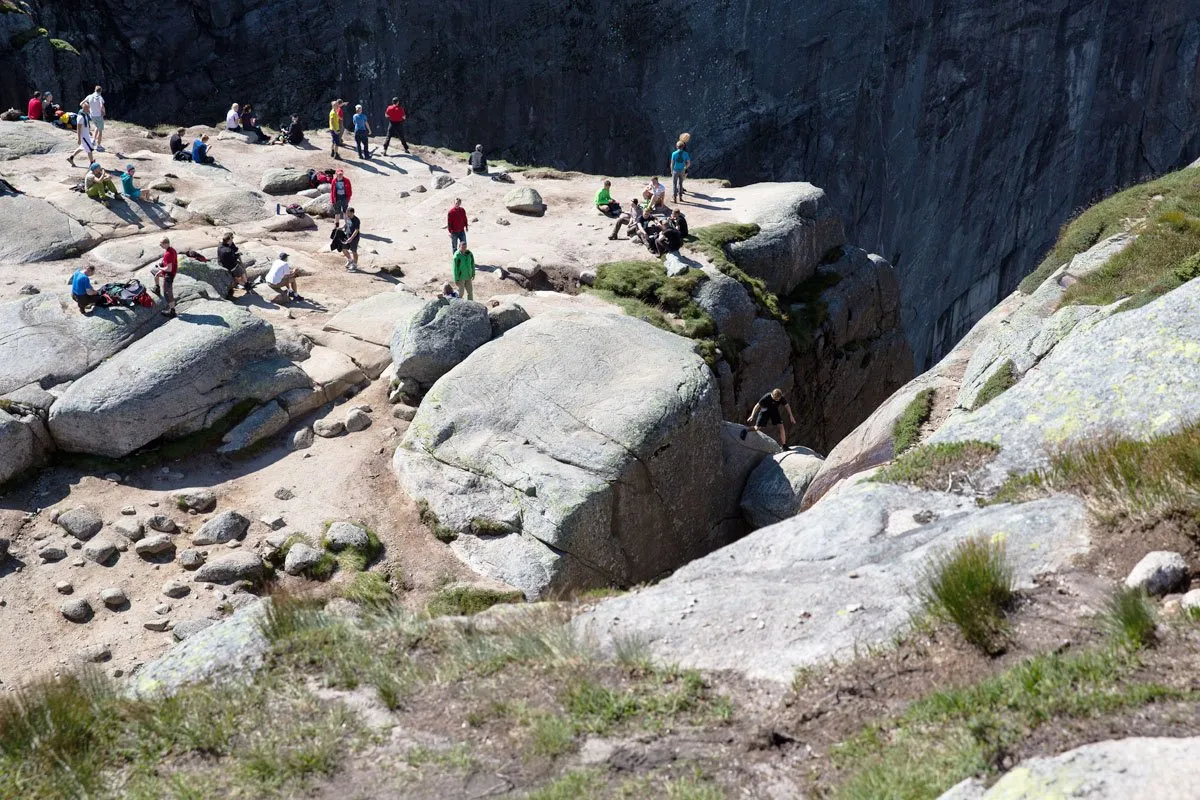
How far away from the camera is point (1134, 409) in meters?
12.5

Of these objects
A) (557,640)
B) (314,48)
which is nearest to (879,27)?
(314,48)

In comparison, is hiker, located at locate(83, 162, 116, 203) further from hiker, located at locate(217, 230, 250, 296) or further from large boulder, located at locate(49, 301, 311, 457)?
large boulder, located at locate(49, 301, 311, 457)

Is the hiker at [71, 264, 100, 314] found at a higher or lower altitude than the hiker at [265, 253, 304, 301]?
higher

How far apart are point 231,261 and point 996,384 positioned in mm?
16590

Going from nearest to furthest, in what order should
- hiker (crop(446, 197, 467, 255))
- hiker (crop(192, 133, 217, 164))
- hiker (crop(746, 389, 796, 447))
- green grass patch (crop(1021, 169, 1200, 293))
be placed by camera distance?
hiker (crop(746, 389, 796, 447)) < green grass patch (crop(1021, 169, 1200, 293)) < hiker (crop(446, 197, 467, 255)) < hiker (crop(192, 133, 217, 164))

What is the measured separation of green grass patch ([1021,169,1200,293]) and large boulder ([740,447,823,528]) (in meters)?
7.23

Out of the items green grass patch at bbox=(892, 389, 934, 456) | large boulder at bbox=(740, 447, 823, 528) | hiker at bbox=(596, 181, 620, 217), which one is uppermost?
hiker at bbox=(596, 181, 620, 217)

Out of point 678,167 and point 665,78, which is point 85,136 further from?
point 665,78

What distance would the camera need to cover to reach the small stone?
16203 millimetres

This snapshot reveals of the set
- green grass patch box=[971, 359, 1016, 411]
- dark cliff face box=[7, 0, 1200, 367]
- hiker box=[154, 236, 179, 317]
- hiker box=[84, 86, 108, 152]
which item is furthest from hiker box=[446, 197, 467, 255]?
dark cliff face box=[7, 0, 1200, 367]

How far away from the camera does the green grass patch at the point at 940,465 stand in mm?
12422

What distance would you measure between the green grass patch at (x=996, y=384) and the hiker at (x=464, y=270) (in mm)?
11591

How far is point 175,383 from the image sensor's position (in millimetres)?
19781

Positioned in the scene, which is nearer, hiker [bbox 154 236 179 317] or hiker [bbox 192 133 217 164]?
hiker [bbox 154 236 179 317]
